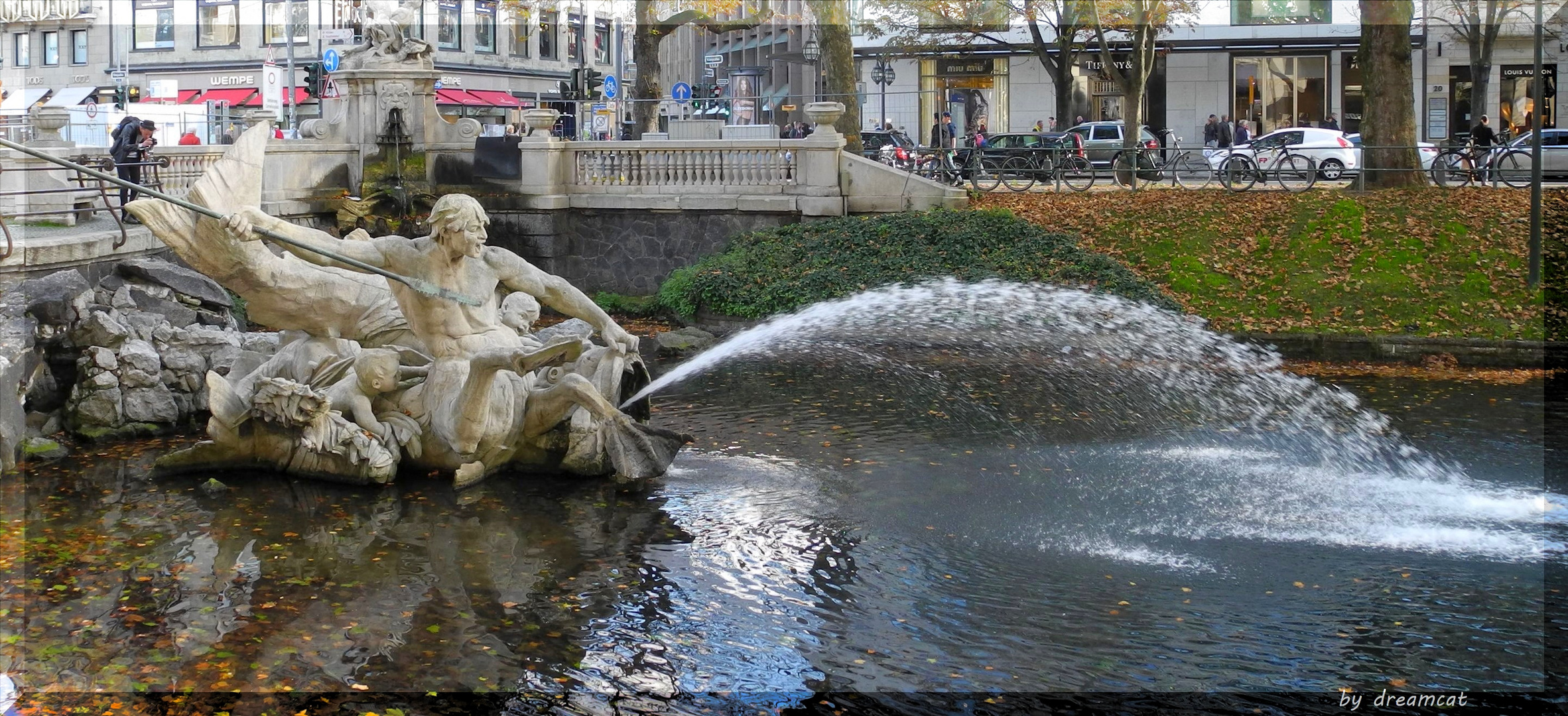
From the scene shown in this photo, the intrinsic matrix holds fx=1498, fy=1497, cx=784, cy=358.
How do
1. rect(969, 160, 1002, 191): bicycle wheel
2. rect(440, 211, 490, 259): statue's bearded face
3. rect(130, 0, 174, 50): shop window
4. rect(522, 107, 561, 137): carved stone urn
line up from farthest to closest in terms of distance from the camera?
rect(130, 0, 174, 50): shop window
rect(969, 160, 1002, 191): bicycle wheel
rect(522, 107, 561, 137): carved stone urn
rect(440, 211, 490, 259): statue's bearded face

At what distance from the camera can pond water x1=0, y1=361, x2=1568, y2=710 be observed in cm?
762

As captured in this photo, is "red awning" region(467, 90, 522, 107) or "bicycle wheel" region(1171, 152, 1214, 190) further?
"red awning" region(467, 90, 522, 107)

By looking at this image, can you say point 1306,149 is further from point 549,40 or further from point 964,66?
point 549,40

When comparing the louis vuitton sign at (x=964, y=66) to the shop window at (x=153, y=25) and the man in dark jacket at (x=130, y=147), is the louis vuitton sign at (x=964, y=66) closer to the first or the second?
the shop window at (x=153, y=25)

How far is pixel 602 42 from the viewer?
74938 millimetres

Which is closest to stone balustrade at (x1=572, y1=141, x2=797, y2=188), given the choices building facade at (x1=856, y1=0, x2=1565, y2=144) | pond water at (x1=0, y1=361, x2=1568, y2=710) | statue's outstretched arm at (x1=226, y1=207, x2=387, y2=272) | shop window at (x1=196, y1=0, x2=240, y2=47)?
pond water at (x1=0, y1=361, x2=1568, y2=710)

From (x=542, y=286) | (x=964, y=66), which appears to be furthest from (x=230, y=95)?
(x=542, y=286)

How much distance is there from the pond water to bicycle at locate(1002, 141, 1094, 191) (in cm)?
1338

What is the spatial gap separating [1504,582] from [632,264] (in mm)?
17892

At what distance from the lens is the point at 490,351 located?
10.8 meters

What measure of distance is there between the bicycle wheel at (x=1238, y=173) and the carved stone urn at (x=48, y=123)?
18.1 metres

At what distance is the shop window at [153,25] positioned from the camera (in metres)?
58.9

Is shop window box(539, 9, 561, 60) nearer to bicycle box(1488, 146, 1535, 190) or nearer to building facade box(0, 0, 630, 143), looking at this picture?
building facade box(0, 0, 630, 143)

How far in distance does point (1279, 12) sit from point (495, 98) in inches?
1108
